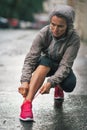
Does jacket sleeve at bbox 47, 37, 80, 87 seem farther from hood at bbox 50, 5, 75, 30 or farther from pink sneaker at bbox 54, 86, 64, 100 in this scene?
pink sneaker at bbox 54, 86, 64, 100

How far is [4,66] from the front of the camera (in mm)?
11859

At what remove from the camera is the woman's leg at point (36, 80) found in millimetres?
5988

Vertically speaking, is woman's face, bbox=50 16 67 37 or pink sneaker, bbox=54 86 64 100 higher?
woman's face, bbox=50 16 67 37

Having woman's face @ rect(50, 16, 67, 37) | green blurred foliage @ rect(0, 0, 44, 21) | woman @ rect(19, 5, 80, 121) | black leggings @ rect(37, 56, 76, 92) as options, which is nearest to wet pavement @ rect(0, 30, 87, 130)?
woman @ rect(19, 5, 80, 121)

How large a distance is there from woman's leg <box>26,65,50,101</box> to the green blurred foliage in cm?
5829

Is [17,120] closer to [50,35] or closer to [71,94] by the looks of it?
[50,35]

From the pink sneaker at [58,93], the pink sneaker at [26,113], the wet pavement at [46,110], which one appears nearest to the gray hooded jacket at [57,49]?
the pink sneaker at [26,113]

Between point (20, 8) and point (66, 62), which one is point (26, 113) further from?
point (20, 8)

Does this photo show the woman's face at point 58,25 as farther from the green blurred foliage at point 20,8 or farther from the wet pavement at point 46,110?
the green blurred foliage at point 20,8

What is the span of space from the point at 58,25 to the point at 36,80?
2.10ft

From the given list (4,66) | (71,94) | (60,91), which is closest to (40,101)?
(60,91)

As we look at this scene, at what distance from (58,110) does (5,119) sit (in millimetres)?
856

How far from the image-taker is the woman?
598 centimetres

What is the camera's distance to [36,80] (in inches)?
238
